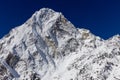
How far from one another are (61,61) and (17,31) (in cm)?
2717

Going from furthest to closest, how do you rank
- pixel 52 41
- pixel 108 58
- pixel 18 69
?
pixel 52 41
pixel 18 69
pixel 108 58

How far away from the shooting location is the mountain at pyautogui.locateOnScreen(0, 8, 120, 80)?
417 feet

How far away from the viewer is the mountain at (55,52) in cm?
12725

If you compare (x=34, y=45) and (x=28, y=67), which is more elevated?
(x=34, y=45)

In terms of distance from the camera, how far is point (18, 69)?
139 m

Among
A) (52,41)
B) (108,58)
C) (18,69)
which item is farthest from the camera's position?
(52,41)

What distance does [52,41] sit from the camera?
148 m

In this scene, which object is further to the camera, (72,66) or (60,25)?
(60,25)

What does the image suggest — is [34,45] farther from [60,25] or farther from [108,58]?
[108,58]

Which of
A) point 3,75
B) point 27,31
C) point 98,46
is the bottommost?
point 3,75

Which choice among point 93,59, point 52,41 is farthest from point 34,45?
point 93,59

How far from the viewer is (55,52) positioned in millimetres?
144750

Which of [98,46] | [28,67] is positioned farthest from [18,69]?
[98,46]

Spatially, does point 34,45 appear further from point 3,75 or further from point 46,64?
point 3,75
